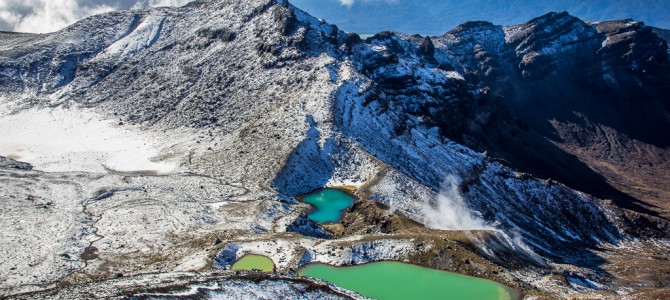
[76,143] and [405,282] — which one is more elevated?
[76,143]

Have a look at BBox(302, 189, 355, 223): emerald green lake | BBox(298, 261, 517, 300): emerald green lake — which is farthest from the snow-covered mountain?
BBox(302, 189, 355, 223): emerald green lake

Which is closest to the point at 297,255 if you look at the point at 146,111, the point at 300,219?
the point at 300,219

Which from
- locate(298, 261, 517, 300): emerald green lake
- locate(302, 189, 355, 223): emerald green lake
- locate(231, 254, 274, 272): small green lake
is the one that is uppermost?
locate(302, 189, 355, 223): emerald green lake

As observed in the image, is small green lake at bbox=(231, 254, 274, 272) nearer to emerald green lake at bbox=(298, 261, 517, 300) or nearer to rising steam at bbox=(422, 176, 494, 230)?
emerald green lake at bbox=(298, 261, 517, 300)

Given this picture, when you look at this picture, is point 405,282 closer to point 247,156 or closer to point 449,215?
point 449,215

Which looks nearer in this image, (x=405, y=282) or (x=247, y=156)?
(x=405, y=282)

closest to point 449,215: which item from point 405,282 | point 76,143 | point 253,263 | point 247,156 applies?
point 405,282
